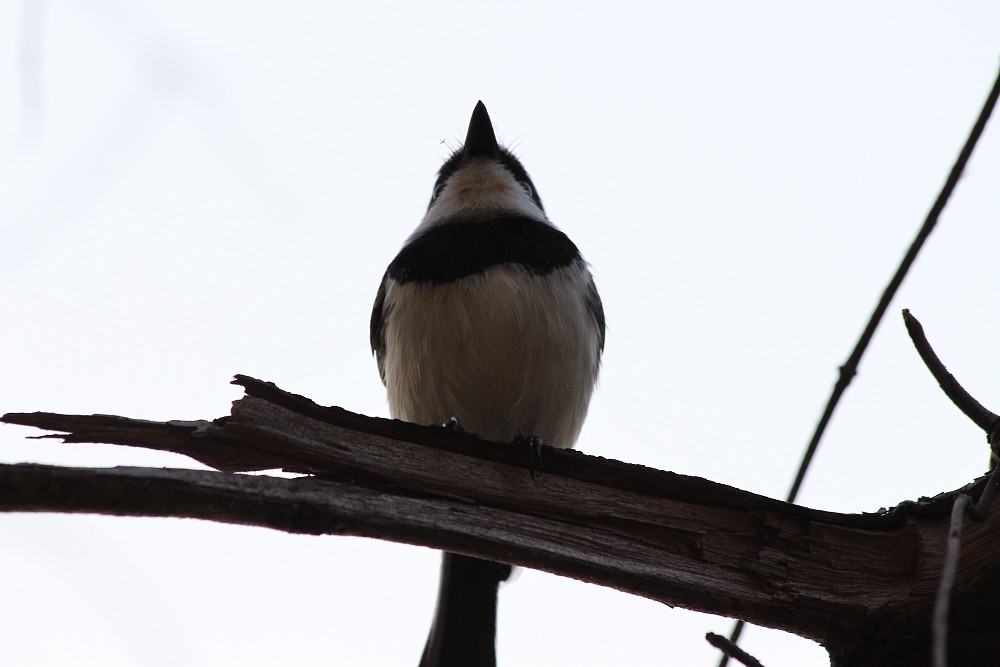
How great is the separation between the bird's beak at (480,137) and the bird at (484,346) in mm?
626

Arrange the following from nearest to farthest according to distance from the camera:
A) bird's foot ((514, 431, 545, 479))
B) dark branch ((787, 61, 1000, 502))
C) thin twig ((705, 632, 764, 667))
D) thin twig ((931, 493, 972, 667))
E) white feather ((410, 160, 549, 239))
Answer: thin twig ((931, 493, 972, 667)), thin twig ((705, 632, 764, 667)), dark branch ((787, 61, 1000, 502)), bird's foot ((514, 431, 545, 479)), white feather ((410, 160, 549, 239))

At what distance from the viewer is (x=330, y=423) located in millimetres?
1928

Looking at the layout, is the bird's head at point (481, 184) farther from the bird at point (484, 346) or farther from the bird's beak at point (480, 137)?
the bird at point (484, 346)

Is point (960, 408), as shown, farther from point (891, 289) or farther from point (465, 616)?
point (465, 616)

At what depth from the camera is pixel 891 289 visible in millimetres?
1925

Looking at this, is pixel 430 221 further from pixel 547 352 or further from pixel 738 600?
pixel 738 600

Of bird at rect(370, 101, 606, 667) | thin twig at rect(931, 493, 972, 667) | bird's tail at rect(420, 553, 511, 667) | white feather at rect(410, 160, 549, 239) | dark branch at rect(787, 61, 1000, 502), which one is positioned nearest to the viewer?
thin twig at rect(931, 493, 972, 667)

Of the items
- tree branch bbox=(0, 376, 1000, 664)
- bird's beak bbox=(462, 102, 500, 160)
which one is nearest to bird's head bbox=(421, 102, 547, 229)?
bird's beak bbox=(462, 102, 500, 160)

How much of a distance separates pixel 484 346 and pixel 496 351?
0.13 feet

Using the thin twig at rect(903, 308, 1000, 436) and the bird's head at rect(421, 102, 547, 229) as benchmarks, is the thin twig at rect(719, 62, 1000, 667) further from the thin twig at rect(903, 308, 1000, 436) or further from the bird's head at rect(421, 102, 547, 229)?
the bird's head at rect(421, 102, 547, 229)

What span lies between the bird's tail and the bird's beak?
151 centimetres

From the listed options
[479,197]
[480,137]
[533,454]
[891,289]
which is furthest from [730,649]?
[480,137]

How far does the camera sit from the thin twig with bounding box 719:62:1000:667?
1.90 m

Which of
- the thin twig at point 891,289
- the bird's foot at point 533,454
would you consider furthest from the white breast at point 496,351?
the thin twig at point 891,289
